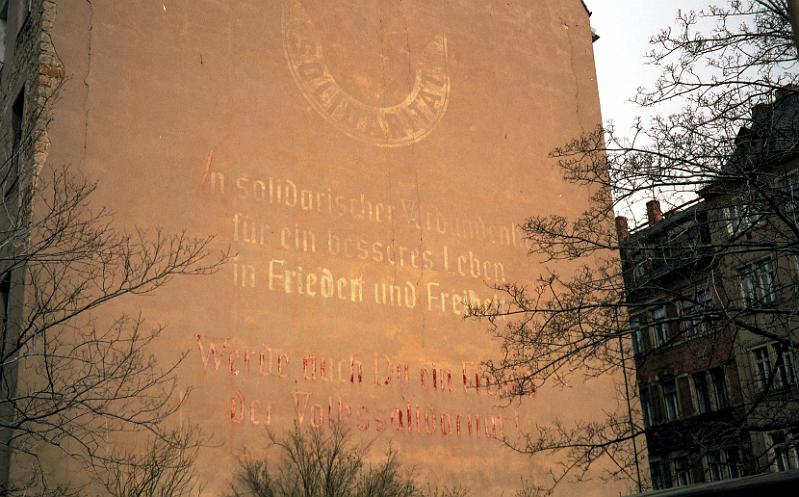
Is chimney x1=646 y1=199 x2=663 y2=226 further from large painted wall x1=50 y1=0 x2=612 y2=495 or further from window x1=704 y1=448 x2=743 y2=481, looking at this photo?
large painted wall x1=50 y1=0 x2=612 y2=495

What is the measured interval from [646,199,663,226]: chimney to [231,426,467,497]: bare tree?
6798 mm

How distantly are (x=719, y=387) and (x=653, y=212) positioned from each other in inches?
891

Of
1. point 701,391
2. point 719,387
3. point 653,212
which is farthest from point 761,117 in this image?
point 701,391

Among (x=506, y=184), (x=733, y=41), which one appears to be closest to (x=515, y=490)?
(x=506, y=184)

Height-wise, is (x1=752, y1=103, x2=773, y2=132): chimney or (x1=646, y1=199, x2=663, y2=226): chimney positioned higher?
(x1=752, y1=103, x2=773, y2=132): chimney

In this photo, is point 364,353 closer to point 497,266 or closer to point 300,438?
point 300,438

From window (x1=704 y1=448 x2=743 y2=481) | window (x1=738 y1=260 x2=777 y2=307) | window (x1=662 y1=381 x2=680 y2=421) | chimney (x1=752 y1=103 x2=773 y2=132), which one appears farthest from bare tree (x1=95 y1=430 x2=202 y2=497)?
window (x1=662 y1=381 x2=680 y2=421)

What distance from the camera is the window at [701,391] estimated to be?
32.9m

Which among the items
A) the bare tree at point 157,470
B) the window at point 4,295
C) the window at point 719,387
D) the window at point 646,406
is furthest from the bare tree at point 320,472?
the window at point 646,406

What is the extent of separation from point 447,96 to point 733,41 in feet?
30.6

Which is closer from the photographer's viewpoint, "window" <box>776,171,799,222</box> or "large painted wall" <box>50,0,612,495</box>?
"window" <box>776,171,799,222</box>

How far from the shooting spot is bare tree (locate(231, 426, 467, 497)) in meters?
15.6

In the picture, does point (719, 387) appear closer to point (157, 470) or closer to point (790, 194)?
point (790, 194)

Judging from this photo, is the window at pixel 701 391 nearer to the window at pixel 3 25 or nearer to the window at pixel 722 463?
the window at pixel 722 463
